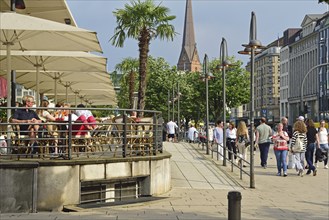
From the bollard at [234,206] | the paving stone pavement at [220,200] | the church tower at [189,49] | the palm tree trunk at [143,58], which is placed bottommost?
the paving stone pavement at [220,200]

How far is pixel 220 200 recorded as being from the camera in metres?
12.3

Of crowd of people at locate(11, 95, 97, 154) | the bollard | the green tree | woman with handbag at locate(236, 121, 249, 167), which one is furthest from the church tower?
the bollard

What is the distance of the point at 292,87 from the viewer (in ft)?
440

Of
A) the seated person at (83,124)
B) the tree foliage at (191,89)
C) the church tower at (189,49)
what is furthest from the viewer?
the church tower at (189,49)

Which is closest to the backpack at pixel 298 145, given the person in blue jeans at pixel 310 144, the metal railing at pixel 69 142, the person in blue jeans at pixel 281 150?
the person in blue jeans at pixel 281 150

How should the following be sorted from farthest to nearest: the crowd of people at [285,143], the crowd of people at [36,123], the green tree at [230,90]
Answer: the green tree at [230,90]
the crowd of people at [285,143]
the crowd of people at [36,123]

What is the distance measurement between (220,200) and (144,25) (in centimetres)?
1970

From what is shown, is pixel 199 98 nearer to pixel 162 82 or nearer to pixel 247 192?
pixel 162 82

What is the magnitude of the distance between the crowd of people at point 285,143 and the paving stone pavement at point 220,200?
1.78 ft

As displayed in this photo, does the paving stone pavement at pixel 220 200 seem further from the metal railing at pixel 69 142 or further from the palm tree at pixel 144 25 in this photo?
the palm tree at pixel 144 25

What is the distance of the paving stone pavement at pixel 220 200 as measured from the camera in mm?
10242

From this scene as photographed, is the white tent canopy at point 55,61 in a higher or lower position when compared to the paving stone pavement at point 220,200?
higher

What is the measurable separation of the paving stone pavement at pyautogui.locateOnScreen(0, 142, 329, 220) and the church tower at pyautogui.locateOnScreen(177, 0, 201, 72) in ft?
474

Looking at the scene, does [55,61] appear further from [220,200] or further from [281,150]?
[281,150]
